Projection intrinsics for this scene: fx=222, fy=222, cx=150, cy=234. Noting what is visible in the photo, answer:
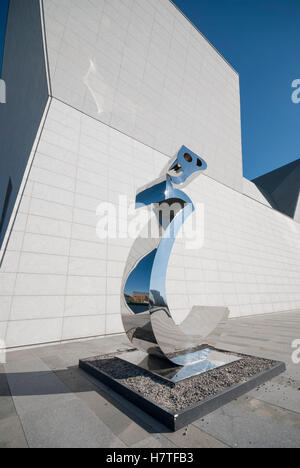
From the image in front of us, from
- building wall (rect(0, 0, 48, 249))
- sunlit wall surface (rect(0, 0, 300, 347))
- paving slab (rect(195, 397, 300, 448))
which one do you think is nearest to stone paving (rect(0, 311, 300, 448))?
paving slab (rect(195, 397, 300, 448))

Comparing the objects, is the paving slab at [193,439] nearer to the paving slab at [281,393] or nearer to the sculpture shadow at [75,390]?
the sculpture shadow at [75,390]

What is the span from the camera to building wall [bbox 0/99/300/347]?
6516 millimetres

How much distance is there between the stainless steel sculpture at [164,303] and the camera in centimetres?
340

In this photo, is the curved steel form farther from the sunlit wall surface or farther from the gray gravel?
the sunlit wall surface

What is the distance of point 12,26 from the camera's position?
17734 mm

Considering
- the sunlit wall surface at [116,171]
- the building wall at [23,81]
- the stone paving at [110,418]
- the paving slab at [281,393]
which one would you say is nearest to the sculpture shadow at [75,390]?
the stone paving at [110,418]

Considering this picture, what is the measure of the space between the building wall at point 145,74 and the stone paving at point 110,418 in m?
11.0

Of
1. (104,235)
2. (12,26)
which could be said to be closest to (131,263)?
(104,235)

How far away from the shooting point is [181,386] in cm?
299

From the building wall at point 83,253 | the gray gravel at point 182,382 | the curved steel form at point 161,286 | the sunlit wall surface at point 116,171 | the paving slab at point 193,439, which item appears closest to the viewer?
the paving slab at point 193,439

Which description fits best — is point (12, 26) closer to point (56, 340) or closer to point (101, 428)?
point (56, 340)

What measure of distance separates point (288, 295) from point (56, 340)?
756 inches

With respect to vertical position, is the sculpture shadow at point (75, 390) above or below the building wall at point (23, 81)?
below

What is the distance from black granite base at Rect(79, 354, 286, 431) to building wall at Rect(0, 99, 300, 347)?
10.3ft
